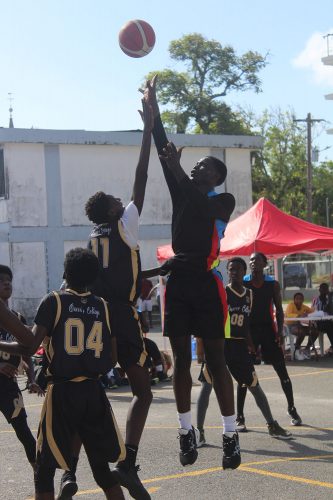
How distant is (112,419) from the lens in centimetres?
577

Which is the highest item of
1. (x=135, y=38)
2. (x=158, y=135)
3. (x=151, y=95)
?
(x=135, y=38)

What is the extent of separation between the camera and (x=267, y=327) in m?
11.2

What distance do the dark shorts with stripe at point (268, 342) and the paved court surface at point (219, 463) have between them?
0.81 meters

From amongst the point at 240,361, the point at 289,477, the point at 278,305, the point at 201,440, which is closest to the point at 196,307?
the point at 289,477

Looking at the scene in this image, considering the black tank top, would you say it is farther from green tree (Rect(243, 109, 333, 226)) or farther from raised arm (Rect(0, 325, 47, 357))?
green tree (Rect(243, 109, 333, 226))

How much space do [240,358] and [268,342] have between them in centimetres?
107

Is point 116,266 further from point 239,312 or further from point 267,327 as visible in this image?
point 267,327

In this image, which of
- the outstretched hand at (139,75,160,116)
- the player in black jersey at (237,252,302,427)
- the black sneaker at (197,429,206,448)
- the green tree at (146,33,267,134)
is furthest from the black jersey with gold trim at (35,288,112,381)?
the green tree at (146,33,267,134)

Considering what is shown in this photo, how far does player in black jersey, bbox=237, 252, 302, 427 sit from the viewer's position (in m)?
10.8

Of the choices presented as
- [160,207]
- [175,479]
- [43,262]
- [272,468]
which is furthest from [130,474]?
[160,207]

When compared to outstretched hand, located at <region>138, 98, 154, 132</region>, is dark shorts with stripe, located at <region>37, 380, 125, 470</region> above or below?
below

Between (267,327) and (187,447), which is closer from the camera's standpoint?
(187,447)

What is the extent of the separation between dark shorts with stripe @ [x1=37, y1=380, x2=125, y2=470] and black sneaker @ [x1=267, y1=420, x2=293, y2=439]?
4526 millimetres

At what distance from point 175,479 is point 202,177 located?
280cm
